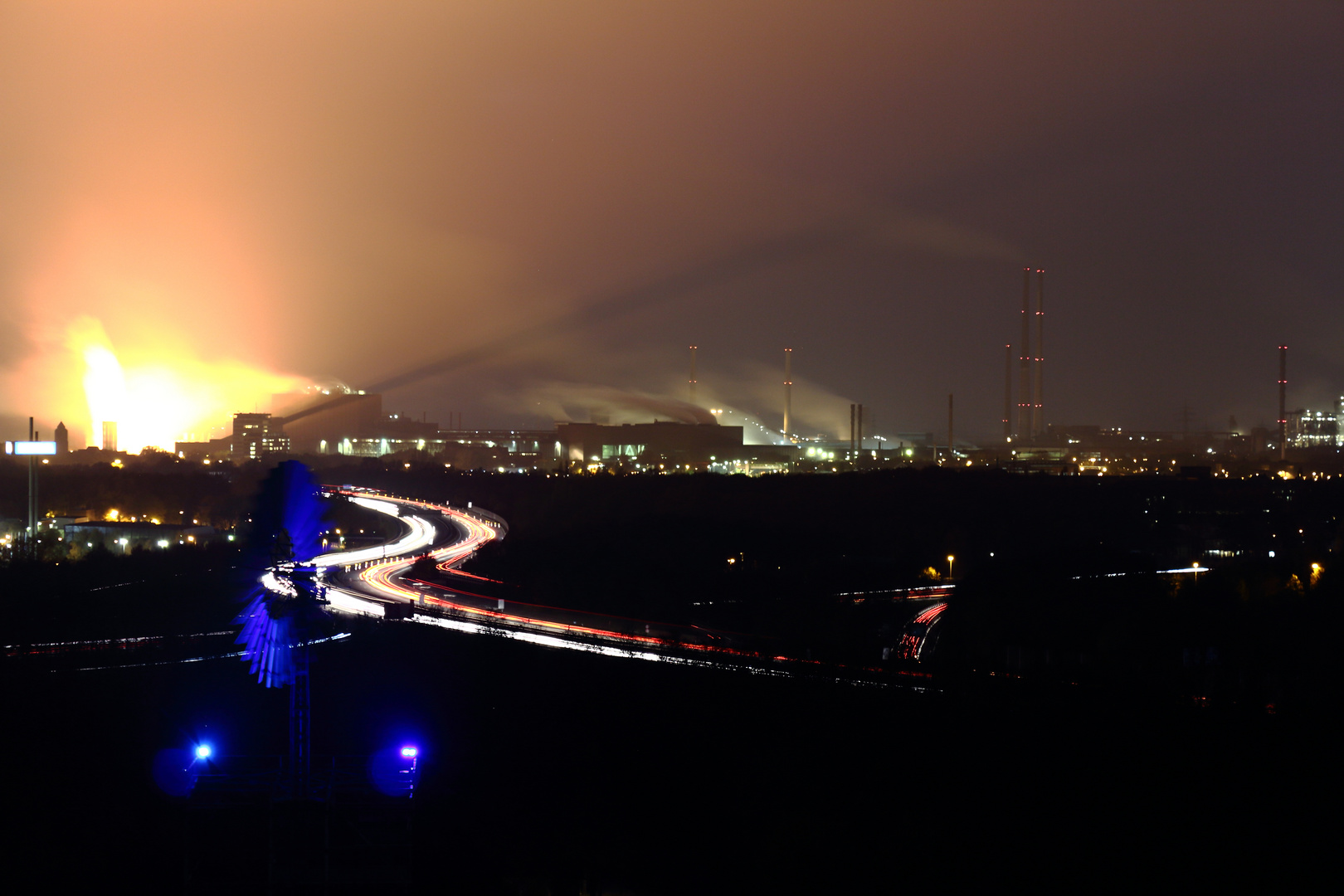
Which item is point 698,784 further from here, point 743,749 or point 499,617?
point 499,617

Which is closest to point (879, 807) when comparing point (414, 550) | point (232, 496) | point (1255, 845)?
point (1255, 845)

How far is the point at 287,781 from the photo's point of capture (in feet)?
24.9

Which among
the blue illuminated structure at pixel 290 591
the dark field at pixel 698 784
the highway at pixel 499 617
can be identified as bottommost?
the dark field at pixel 698 784

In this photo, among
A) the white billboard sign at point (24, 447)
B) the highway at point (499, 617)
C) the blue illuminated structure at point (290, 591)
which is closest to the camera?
the blue illuminated structure at point (290, 591)

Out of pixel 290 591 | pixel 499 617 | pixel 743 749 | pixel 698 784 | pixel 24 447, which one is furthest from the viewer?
pixel 24 447

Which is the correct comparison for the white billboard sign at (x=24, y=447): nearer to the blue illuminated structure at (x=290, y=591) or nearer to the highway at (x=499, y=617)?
the highway at (x=499, y=617)

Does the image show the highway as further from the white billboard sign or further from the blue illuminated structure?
the white billboard sign

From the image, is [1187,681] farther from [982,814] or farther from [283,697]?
[283,697]

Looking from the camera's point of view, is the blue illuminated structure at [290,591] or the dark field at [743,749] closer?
the dark field at [743,749]

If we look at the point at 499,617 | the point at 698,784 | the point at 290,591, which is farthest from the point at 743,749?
the point at 499,617

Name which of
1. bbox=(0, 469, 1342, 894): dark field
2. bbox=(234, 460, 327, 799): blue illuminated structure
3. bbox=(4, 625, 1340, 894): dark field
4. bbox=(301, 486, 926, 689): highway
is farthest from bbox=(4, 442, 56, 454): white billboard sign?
bbox=(234, 460, 327, 799): blue illuminated structure

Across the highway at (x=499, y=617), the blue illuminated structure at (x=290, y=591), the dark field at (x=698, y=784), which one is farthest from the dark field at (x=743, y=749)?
the blue illuminated structure at (x=290, y=591)

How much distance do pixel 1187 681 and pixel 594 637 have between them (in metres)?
7.05

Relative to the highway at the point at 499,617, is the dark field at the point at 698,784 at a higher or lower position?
lower
